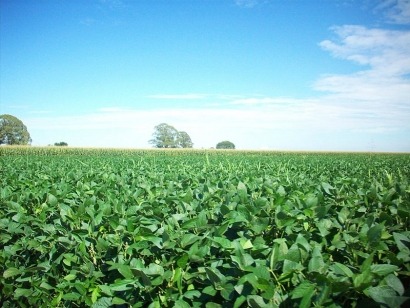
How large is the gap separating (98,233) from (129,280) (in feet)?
2.81

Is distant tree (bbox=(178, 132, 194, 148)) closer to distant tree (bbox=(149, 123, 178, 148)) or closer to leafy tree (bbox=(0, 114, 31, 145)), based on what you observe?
distant tree (bbox=(149, 123, 178, 148))

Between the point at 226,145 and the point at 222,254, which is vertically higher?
the point at 226,145

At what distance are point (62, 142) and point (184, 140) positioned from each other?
4902cm

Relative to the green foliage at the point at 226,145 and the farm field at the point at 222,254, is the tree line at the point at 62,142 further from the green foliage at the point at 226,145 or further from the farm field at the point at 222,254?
the farm field at the point at 222,254

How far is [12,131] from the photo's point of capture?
83.4m

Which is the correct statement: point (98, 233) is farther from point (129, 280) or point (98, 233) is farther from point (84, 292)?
point (129, 280)

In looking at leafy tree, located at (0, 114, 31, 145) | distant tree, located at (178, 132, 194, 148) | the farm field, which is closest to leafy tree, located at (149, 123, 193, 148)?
distant tree, located at (178, 132, 194, 148)

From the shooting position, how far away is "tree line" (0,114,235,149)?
83000 millimetres

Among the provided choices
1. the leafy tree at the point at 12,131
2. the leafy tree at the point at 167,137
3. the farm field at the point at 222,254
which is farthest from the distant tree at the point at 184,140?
the farm field at the point at 222,254

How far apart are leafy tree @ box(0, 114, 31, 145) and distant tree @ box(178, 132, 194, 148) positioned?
54.8m

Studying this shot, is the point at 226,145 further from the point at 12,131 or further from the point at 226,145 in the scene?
the point at 12,131

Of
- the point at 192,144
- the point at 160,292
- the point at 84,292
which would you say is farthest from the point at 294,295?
the point at 192,144

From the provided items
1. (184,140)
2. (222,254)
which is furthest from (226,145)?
(222,254)

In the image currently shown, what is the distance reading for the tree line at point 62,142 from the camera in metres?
83.0
